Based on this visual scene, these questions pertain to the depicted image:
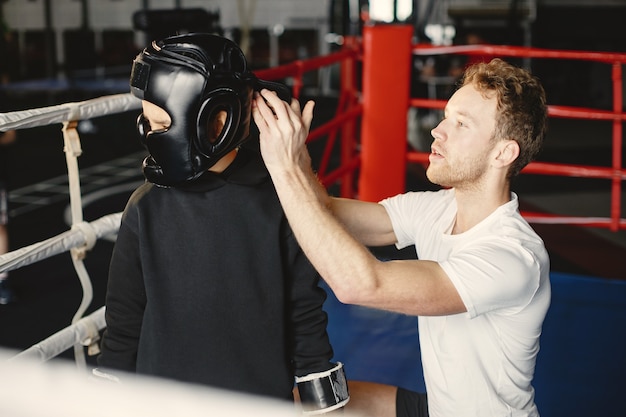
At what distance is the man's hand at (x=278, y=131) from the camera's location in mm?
1173

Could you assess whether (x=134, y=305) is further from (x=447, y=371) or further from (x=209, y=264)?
(x=447, y=371)

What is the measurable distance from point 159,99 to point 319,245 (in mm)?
360

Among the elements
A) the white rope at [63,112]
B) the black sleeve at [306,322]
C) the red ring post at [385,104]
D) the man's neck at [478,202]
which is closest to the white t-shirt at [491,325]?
the man's neck at [478,202]

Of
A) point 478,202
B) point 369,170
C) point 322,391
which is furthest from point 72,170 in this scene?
point 369,170

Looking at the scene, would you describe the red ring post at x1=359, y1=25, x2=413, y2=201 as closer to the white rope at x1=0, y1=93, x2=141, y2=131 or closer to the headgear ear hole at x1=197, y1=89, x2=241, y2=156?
the white rope at x1=0, y1=93, x2=141, y2=131

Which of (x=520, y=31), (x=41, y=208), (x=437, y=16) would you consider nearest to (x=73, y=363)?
(x=41, y=208)

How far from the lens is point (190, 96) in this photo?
1104mm

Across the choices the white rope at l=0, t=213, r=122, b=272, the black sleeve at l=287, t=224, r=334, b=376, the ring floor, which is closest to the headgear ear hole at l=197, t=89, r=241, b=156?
the black sleeve at l=287, t=224, r=334, b=376

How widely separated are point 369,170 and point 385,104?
0.34 metres

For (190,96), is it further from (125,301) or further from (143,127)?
(125,301)

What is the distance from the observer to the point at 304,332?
132 cm

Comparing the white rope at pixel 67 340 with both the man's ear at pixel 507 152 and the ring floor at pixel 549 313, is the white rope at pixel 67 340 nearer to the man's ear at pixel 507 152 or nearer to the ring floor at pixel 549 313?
the ring floor at pixel 549 313

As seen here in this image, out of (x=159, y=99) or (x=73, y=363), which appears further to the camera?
(x=73, y=363)

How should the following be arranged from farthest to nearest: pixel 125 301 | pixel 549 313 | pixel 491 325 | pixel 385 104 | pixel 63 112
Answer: pixel 385 104, pixel 549 313, pixel 63 112, pixel 491 325, pixel 125 301
